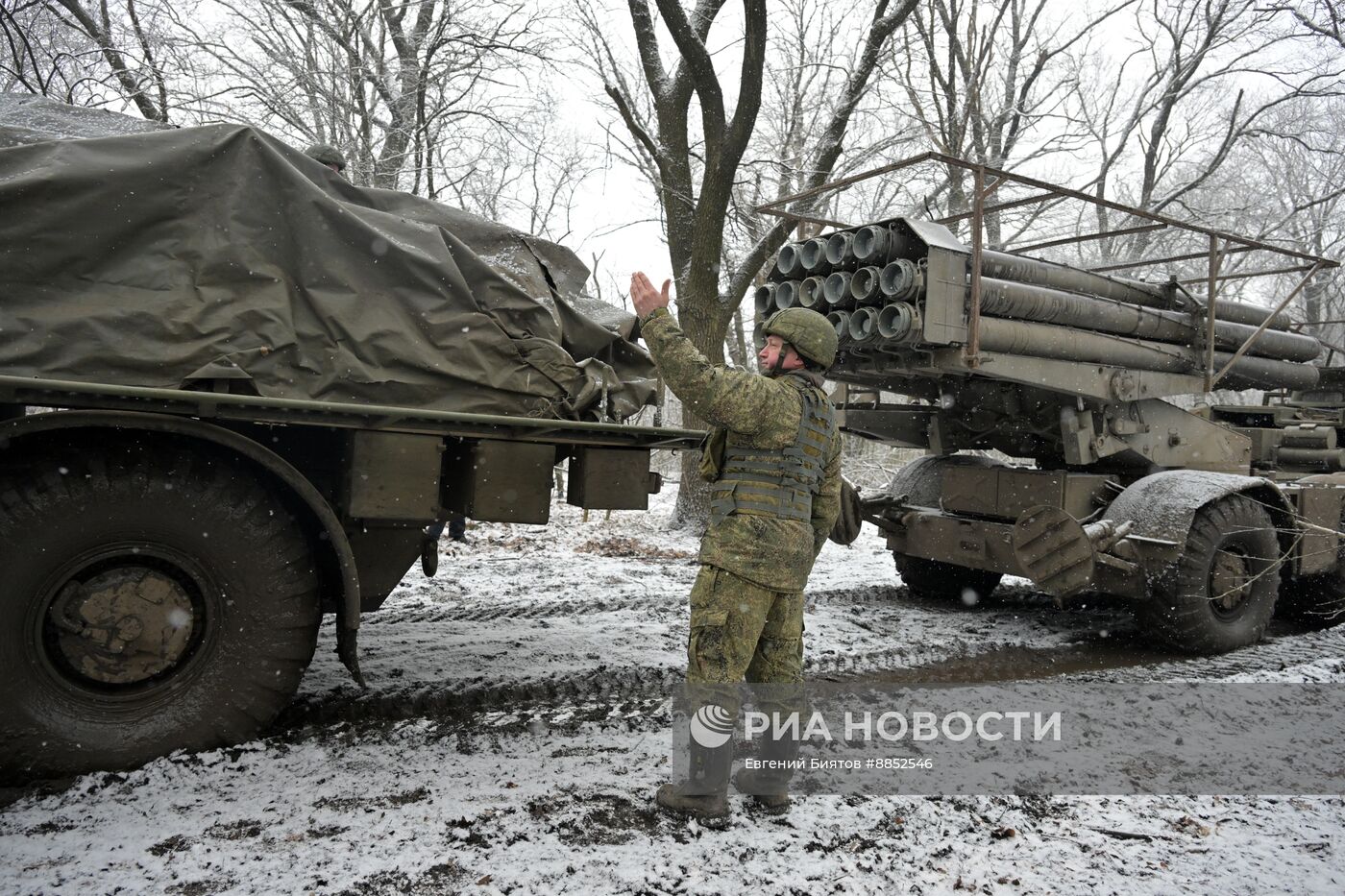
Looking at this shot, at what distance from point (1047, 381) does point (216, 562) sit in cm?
476

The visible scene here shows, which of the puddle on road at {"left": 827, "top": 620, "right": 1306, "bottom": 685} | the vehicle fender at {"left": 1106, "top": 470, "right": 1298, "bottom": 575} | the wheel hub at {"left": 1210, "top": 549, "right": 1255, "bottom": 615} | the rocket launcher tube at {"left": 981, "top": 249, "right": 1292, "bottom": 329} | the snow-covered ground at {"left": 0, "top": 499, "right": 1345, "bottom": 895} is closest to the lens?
the snow-covered ground at {"left": 0, "top": 499, "right": 1345, "bottom": 895}

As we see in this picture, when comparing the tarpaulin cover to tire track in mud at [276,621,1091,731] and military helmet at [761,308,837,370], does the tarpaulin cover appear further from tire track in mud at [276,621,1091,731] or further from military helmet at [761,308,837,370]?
tire track in mud at [276,621,1091,731]

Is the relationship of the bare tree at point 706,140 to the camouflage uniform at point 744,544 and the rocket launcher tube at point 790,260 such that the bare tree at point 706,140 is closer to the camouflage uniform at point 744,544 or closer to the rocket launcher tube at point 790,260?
the rocket launcher tube at point 790,260

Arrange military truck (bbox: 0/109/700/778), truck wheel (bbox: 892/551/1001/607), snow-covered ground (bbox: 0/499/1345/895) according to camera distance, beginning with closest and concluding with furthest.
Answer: snow-covered ground (bbox: 0/499/1345/895) → military truck (bbox: 0/109/700/778) → truck wheel (bbox: 892/551/1001/607)

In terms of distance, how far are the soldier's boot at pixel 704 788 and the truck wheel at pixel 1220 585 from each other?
3.74m

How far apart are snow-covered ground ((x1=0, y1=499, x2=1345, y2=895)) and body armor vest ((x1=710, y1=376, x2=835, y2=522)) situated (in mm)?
1122

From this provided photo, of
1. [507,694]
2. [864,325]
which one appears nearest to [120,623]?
[507,694]

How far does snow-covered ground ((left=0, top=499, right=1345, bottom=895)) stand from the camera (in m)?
2.74

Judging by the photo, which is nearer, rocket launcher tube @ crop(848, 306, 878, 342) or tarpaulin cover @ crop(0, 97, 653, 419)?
tarpaulin cover @ crop(0, 97, 653, 419)

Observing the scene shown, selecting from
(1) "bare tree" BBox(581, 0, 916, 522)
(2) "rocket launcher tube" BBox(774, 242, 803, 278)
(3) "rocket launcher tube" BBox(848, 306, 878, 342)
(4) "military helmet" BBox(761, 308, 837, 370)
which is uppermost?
(1) "bare tree" BBox(581, 0, 916, 522)

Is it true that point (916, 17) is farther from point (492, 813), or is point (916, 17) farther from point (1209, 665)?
point (492, 813)

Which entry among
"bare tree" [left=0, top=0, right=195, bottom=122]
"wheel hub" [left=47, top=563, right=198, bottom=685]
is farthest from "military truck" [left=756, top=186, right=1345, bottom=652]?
"bare tree" [left=0, top=0, right=195, bottom=122]

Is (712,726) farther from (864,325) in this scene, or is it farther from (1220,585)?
(1220,585)

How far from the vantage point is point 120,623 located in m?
3.19
